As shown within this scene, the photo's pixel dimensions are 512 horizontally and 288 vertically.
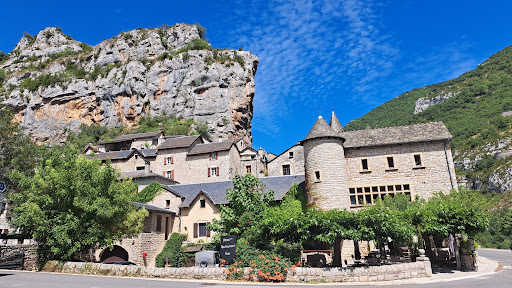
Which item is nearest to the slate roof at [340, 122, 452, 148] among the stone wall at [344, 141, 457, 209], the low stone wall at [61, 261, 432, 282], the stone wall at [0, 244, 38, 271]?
the stone wall at [344, 141, 457, 209]

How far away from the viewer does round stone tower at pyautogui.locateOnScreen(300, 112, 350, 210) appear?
25703 millimetres

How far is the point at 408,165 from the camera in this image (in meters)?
28.1

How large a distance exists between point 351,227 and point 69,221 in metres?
15.7

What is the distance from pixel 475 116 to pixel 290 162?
70240 mm

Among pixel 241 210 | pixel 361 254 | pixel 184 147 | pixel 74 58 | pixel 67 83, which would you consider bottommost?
pixel 361 254

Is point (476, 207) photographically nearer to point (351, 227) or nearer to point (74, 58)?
point (351, 227)

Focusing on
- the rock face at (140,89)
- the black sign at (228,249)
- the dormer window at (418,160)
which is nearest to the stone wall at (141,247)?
the black sign at (228,249)

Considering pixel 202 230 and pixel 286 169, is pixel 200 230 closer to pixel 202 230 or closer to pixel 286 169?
pixel 202 230

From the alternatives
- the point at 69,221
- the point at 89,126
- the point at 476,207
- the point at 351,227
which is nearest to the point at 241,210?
the point at 351,227

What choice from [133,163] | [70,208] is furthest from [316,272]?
[133,163]

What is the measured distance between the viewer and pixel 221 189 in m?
32.9

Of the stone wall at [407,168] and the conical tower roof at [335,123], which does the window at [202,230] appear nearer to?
the stone wall at [407,168]

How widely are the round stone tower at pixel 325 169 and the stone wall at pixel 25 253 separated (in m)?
19.3

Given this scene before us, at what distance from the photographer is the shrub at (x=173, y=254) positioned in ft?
87.8
